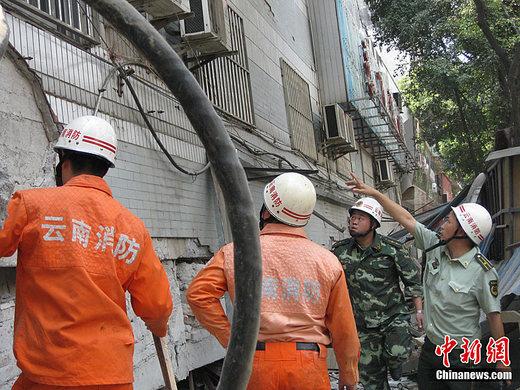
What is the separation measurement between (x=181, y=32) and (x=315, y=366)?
4738 mm

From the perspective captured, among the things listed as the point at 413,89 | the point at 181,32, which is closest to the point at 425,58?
the point at 413,89

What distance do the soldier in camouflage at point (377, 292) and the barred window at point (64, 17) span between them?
2.71 meters

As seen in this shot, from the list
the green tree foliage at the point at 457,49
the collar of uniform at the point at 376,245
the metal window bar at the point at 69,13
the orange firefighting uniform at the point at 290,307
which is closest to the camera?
the orange firefighting uniform at the point at 290,307

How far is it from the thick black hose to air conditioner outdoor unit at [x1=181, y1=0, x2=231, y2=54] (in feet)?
18.1

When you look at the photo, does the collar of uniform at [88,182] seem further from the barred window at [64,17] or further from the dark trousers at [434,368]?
the dark trousers at [434,368]

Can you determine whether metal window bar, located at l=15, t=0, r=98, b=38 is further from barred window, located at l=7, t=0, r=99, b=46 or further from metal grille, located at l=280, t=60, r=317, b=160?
metal grille, located at l=280, t=60, r=317, b=160

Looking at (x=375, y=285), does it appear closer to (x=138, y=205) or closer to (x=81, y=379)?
(x=138, y=205)

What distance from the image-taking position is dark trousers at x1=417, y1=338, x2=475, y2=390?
13.5ft

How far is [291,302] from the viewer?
3.02m

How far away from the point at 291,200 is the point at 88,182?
110 centimetres

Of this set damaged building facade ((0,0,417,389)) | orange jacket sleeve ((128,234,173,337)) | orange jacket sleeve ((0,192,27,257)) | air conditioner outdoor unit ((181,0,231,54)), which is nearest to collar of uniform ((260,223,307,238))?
orange jacket sleeve ((128,234,173,337))

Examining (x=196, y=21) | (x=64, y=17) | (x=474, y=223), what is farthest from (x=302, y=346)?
(x=196, y=21)

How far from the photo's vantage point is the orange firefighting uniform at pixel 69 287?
228 cm
